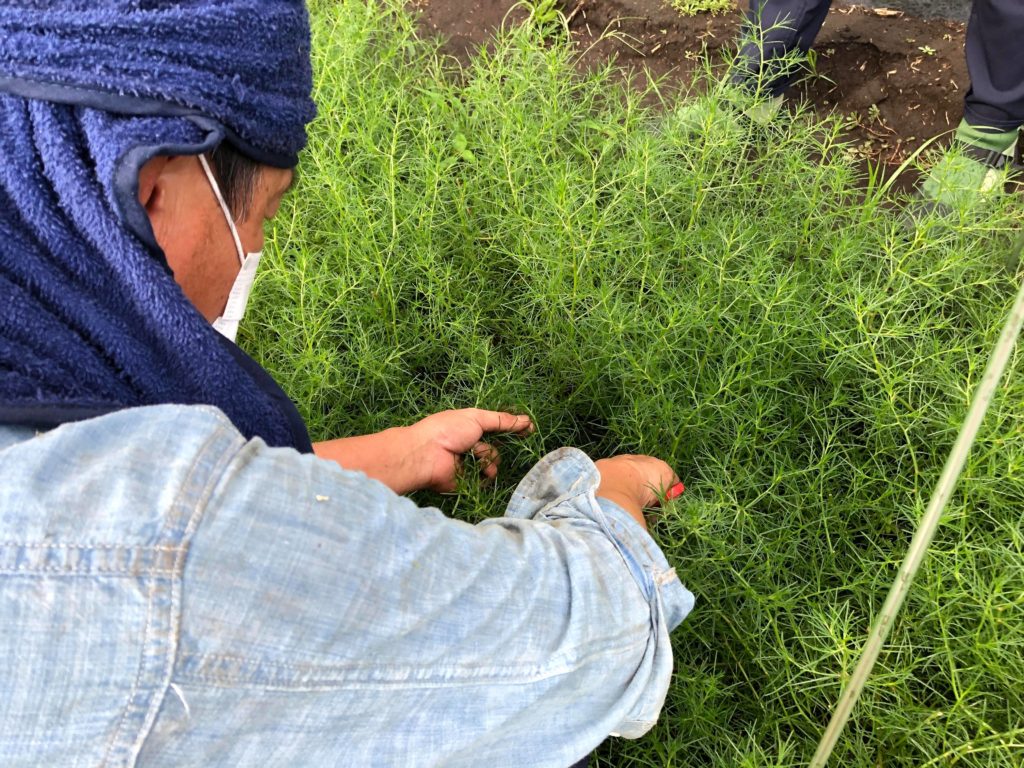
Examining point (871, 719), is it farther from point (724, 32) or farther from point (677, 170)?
point (724, 32)

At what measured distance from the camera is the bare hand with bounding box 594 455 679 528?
125 cm

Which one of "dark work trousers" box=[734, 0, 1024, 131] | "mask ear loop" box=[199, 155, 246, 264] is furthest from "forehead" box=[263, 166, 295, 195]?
"dark work trousers" box=[734, 0, 1024, 131]

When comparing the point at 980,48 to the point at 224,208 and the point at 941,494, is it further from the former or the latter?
the point at 224,208

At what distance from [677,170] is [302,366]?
111 cm

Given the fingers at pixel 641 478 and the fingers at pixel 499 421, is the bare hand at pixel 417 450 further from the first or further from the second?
the fingers at pixel 641 478

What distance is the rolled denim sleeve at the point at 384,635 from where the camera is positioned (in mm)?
583

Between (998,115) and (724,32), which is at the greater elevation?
(724,32)

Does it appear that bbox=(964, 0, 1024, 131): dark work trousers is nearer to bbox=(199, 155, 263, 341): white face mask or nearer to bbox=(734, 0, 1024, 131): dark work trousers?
bbox=(734, 0, 1024, 131): dark work trousers

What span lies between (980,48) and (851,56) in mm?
475

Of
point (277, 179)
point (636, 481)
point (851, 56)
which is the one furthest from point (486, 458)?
point (851, 56)

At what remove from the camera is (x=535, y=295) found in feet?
5.65

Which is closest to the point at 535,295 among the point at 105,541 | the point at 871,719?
the point at 871,719

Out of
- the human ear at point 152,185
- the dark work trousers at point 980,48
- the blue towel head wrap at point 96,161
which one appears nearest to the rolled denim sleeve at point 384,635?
the blue towel head wrap at point 96,161

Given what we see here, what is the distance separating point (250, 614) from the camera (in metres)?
0.58
